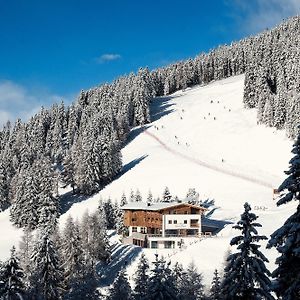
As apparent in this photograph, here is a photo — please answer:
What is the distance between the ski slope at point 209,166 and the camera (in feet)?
217

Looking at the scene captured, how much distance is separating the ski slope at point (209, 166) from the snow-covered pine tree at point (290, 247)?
36775 mm

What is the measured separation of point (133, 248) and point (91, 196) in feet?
116

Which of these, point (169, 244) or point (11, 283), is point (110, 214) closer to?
point (169, 244)

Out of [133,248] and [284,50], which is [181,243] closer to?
[133,248]

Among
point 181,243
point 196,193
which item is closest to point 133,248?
point 181,243

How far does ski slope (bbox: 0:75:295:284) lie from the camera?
66125mm

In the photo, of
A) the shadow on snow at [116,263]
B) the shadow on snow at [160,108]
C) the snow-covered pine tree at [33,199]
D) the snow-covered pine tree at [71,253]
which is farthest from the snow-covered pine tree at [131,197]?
the shadow on snow at [160,108]

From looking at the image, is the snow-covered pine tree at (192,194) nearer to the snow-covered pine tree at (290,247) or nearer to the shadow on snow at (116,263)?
the shadow on snow at (116,263)

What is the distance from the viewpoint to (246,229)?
18.0 meters

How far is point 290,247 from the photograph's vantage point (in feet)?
48.0

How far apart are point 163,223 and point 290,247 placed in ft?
180

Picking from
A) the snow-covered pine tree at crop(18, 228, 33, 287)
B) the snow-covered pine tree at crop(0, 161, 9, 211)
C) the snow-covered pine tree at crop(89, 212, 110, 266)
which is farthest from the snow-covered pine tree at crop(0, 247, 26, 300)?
the snow-covered pine tree at crop(0, 161, 9, 211)

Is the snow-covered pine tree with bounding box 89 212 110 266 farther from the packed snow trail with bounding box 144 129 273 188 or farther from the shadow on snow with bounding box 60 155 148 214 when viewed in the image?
the packed snow trail with bounding box 144 129 273 188

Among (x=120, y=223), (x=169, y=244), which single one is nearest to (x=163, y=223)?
(x=169, y=244)
